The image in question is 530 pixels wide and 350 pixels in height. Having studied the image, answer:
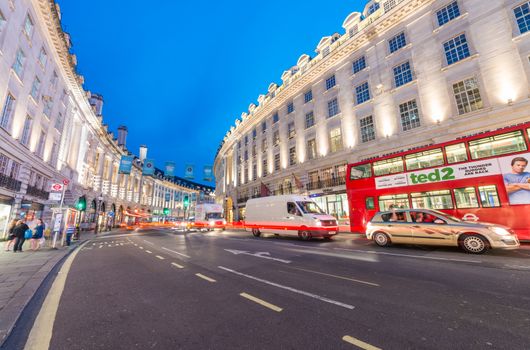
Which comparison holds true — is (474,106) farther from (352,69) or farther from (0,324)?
(0,324)

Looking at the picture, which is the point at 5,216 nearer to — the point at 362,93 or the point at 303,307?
the point at 303,307

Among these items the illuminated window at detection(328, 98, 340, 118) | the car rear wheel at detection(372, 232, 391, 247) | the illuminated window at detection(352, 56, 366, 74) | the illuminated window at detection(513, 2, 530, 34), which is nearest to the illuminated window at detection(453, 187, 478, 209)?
the car rear wheel at detection(372, 232, 391, 247)

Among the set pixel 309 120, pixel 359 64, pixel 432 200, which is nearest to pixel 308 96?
pixel 309 120

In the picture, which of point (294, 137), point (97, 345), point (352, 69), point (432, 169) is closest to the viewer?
point (97, 345)

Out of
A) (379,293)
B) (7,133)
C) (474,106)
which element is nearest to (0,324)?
(379,293)

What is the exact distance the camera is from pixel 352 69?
24.8 meters

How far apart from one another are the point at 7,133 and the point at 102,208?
1156 inches

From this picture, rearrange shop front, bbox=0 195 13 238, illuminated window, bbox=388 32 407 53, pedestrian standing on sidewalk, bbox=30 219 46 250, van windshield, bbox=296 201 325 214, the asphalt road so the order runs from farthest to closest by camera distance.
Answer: illuminated window, bbox=388 32 407 53
shop front, bbox=0 195 13 238
van windshield, bbox=296 201 325 214
pedestrian standing on sidewalk, bbox=30 219 46 250
the asphalt road

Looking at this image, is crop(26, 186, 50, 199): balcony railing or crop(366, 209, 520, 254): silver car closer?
crop(366, 209, 520, 254): silver car

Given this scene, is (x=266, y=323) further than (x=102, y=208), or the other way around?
(x=102, y=208)

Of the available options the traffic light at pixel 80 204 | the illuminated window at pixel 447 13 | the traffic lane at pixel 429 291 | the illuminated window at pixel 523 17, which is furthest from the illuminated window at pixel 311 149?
the traffic light at pixel 80 204

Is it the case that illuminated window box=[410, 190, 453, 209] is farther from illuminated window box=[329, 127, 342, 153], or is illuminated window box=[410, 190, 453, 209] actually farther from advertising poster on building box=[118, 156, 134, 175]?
advertising poster on building box=[118, 156, 134, 175]

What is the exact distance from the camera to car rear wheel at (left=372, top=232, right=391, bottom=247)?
33.8ft

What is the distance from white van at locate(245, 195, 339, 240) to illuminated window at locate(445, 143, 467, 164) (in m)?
6.53
